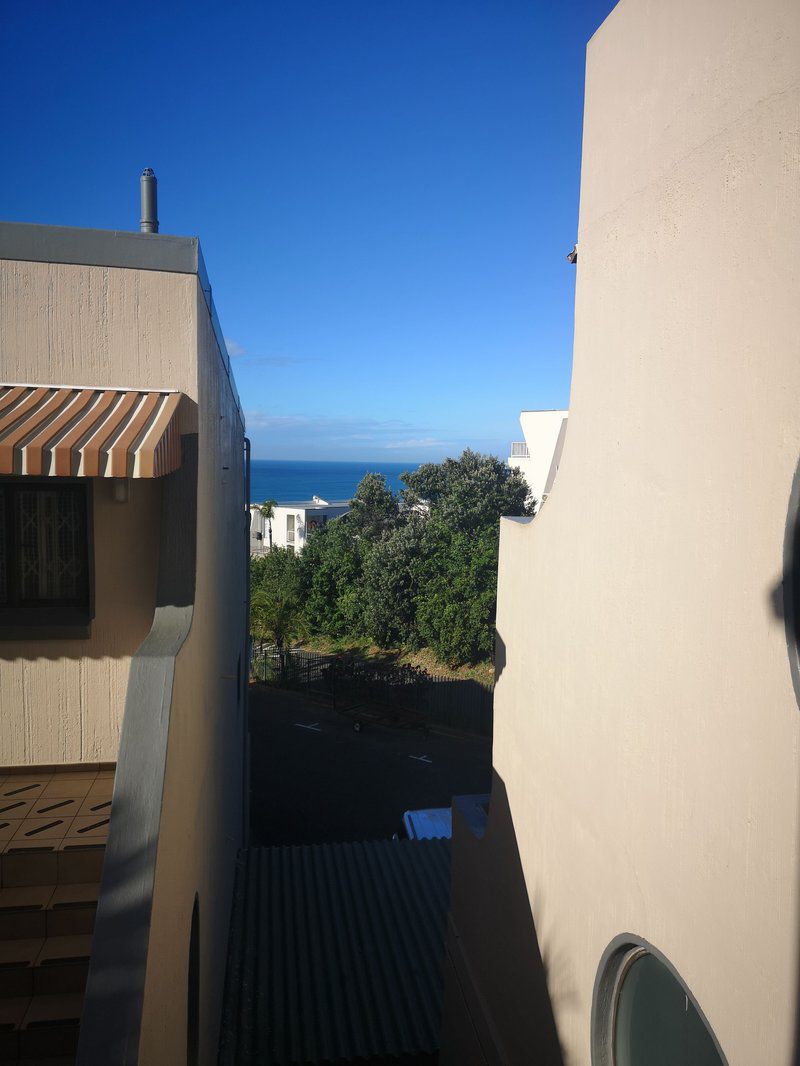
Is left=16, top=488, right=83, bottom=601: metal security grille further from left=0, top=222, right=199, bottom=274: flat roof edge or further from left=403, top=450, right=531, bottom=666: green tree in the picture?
left=403, top=450, right=531, bottom=666: green tree

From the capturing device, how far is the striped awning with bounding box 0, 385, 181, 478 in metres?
3.46

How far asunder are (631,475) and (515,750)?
91.8 inches

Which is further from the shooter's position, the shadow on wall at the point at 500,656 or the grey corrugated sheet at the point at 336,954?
the grey corrugated sheet at the point at 336,954

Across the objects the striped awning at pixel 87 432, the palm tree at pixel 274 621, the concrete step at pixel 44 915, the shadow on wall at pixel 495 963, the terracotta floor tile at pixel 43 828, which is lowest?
the palm tree at pixel 274 621

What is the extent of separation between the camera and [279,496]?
168 metres

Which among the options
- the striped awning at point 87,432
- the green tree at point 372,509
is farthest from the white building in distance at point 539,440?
the striped awning at point 87,432

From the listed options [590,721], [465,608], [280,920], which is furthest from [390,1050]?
[465,608]

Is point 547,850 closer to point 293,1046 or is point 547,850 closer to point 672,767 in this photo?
point 672,767

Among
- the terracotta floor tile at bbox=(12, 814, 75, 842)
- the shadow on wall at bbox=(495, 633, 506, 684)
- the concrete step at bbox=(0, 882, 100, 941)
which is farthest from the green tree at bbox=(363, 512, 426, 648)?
the concrete step at bbox=(0, 882, 100, 941)

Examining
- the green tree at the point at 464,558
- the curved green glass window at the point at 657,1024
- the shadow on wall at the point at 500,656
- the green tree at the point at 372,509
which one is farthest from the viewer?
the green tree at the point at 372,509

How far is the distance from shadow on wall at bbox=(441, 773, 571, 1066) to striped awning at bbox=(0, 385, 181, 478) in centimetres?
322

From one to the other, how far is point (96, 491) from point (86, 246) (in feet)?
5.12

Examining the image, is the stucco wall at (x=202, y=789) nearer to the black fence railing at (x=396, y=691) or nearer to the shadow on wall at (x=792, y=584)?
the shadow on wall at (x=792, y=584)

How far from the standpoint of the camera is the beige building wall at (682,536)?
203cm
